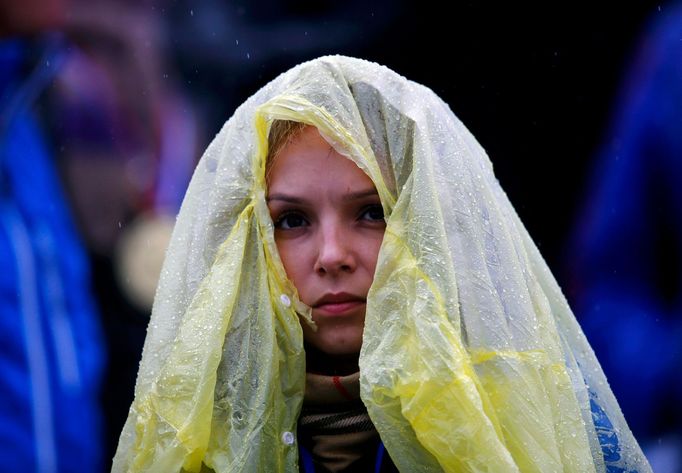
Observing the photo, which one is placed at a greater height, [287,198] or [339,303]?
[287,198]

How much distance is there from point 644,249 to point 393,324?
2085 millimetres

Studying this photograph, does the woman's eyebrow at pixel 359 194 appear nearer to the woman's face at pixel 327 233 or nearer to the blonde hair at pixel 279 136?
the woman's face at pixel 327 233

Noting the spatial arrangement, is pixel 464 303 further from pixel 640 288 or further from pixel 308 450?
pixel 640 288

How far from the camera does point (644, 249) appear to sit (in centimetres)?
329

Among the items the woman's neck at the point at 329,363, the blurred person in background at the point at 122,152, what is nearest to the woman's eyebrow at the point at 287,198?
the woman's neck at the point at 329,363

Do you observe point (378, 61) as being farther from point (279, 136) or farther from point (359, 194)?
point (359, 194)

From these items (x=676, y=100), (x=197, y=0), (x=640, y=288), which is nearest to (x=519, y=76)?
(x=676, y=100)

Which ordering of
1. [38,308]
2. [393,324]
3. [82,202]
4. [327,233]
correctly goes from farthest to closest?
1. [82,202]
2. [38,308]
3. [327,233]
4. [393,324]

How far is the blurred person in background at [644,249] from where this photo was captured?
10.5 feet

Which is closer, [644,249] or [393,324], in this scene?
[393,324]

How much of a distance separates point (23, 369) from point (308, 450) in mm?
1811

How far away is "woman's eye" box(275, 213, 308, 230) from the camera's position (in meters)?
1.68

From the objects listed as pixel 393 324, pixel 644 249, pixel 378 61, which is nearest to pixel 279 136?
pixel 393 324

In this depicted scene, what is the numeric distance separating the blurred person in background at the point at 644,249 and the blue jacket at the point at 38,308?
1.91 metres
